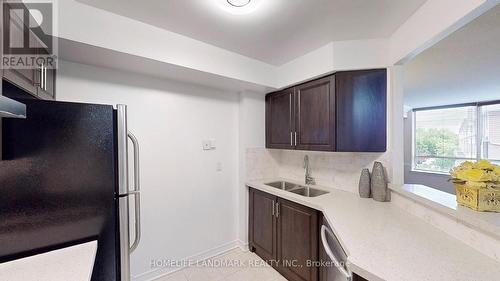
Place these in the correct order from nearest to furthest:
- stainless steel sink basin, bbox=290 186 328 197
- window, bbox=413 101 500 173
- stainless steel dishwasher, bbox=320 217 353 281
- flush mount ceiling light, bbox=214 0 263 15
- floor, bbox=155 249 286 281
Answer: stainless steel dishwasher, bbox=320 217 353 281
flush mount ceiling light, bbox=214 0 263 15
floor, bbox=155 249 286 281
stainless steel sink basin, bbox=290 186 328 197
window, bbox=413 101 500 173

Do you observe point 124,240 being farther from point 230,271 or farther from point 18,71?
point 230,271

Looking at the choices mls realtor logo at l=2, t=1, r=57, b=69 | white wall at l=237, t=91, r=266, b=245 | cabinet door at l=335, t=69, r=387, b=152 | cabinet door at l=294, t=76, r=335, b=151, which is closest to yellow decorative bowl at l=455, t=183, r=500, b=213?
cabinet door at l=335, t=69, r=387, b=152

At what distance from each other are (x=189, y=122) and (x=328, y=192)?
5.56 ft

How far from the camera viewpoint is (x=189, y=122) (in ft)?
7.24

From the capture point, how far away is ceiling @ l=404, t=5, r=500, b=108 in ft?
5.16

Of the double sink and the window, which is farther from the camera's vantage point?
the window

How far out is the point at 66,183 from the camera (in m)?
1.00

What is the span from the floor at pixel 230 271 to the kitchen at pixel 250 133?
2 cm

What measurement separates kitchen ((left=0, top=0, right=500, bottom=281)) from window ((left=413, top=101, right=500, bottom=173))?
354 centimetres

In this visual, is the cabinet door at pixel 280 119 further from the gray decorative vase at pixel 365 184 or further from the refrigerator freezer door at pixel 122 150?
the refrigerator freezer door at pixel 122 150

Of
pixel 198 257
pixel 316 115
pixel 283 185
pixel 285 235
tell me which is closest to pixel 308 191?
pixel 283 185

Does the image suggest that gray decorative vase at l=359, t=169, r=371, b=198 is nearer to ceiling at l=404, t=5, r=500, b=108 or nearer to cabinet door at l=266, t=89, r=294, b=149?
cabinet door at l=266, t=89, r=294, b=149

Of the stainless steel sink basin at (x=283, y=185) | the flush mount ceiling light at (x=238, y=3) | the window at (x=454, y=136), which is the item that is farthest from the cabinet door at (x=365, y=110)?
the window at (x=454, y=136)

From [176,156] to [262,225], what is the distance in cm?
123
